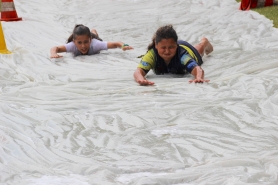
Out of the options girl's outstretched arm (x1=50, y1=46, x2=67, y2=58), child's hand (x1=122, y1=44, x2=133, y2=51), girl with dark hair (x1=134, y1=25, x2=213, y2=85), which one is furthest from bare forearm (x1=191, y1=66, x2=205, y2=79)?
girl's outstretched arm (x1=50, y1=46, x2=67, y2=58)

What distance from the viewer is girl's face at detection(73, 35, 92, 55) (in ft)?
21.1

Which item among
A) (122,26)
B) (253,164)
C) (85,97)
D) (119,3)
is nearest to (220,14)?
(122,26)

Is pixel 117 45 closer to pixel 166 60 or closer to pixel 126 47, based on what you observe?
pixel 126 47

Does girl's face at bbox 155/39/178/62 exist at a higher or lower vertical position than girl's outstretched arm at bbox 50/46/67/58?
higher

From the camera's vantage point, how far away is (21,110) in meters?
4.05

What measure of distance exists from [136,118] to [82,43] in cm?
272

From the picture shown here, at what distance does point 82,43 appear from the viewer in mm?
6422

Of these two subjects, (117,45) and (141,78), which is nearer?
(141,78)

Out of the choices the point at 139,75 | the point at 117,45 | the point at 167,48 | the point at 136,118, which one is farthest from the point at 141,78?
the point at 117,45

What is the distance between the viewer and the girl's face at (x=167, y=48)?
520 cm

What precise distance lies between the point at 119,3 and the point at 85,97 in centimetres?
580

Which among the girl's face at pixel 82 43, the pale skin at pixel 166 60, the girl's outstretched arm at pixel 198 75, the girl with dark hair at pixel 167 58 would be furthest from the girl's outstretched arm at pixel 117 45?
the girl's outstretched arm at pixel 198 75

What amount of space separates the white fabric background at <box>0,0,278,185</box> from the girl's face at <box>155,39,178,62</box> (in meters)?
0.21

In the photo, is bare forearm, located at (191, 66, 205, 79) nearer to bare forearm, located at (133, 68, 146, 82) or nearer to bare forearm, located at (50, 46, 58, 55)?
bare forearm, located at (133, 68, 146, 82)
